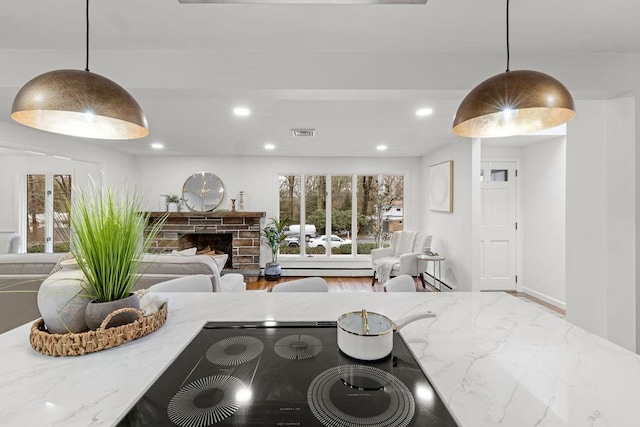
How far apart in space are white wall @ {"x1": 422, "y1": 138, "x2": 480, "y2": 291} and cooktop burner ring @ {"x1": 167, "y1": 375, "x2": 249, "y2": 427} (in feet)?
11.8

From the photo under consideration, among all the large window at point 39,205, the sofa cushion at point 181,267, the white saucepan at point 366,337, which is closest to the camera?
the white saucepan at point 366,337

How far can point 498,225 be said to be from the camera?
4363 millimetres

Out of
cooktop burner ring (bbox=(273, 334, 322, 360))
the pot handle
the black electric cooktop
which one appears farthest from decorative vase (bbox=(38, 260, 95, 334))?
the pot handle

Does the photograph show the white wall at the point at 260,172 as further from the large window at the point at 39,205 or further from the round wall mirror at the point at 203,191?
the large window at the point at 39,205

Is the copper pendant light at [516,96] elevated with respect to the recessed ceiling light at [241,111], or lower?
lower

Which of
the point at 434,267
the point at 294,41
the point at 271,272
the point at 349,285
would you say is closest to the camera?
the point at 294,41

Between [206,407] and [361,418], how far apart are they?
1.16ft

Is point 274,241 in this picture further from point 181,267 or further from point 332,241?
point 181,267

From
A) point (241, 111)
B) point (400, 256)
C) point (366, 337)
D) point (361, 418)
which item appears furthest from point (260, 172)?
point (361, 418)

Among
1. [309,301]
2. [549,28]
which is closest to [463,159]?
[549,28]

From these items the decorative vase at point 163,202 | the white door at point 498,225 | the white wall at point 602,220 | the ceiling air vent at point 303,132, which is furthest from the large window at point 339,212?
the white wall at point 602,220

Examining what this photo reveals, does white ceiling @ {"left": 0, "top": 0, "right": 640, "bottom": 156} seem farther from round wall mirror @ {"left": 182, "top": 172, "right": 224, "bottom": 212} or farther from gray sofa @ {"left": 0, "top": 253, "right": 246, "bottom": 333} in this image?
round wall mirror @ {"left": 182, "top": 172, "right": 224, "bottom": 212}

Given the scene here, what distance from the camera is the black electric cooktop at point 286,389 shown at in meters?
0.62

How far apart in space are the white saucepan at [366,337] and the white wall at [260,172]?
469 centimetres
